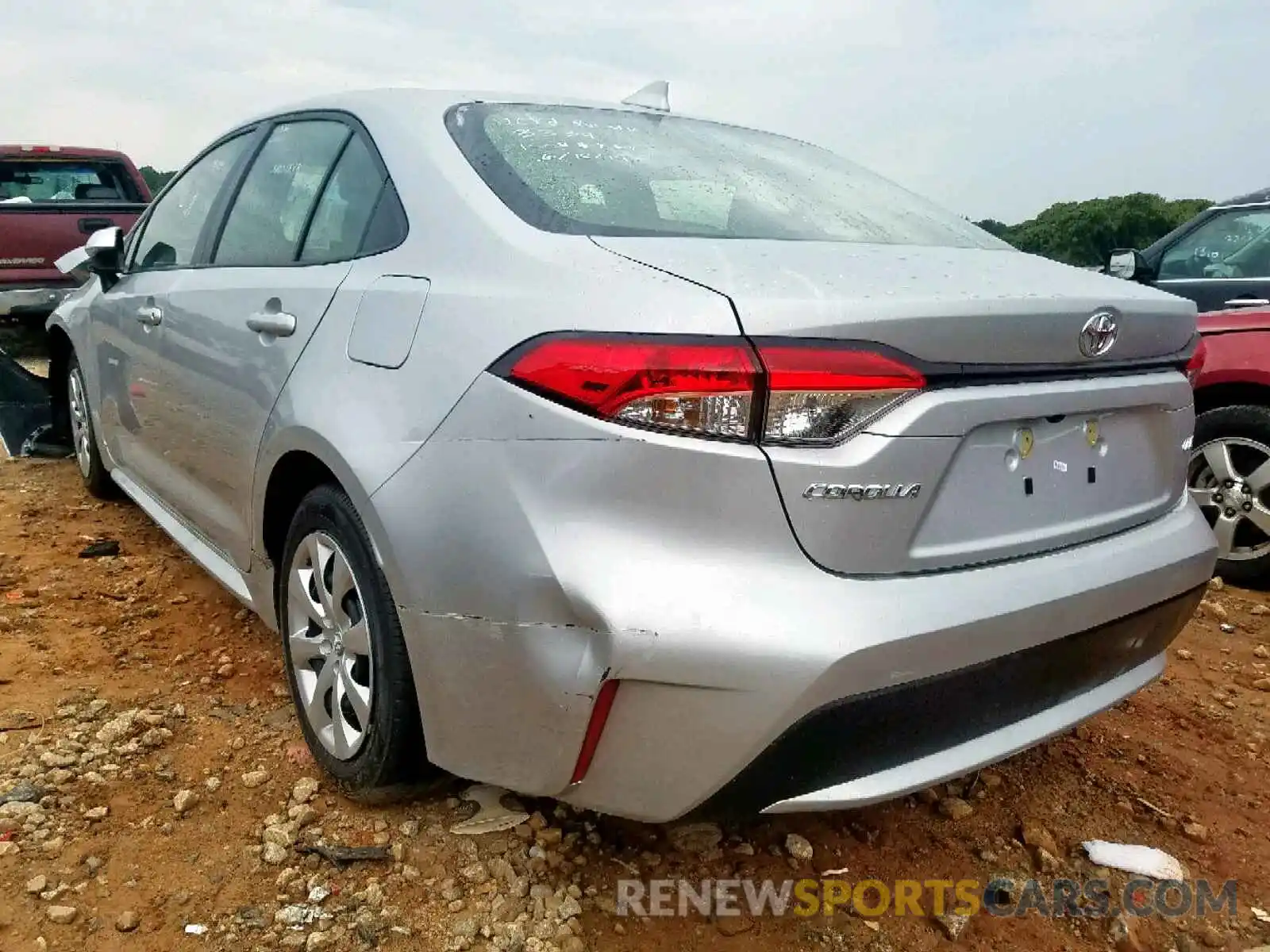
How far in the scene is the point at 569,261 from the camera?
5.57 feet

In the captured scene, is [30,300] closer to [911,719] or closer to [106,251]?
[106,251]

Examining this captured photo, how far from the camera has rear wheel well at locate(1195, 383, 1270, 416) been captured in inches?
151

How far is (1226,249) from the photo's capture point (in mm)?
5270

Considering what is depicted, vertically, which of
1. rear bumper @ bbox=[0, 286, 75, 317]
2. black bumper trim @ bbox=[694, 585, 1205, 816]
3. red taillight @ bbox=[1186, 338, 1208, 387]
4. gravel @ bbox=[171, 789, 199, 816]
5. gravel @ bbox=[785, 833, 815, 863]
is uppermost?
red taillight @ bbox=[1186, 338, 1208, 387]

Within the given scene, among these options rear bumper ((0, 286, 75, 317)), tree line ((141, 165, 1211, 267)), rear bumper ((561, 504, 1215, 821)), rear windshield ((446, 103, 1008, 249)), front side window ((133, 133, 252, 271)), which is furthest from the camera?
tree line ((141, 165, 1211, 267))

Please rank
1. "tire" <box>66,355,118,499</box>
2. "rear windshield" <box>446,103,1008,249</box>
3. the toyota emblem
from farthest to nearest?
"tire" <box>66,355,118,499</box> < "rear windshield" <box>446,103,1008,249</box> < the toyota emblem

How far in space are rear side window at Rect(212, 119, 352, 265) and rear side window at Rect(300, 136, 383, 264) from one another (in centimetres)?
6

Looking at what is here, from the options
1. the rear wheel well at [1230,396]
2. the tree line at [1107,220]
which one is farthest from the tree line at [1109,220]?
the rear wheel well at [1230,396]

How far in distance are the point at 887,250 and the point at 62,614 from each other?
2.85 m

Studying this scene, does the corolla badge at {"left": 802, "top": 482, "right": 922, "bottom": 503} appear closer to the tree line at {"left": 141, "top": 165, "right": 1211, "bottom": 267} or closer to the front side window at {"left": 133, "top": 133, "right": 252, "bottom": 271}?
the front side window at {"left": 133, "top": 133, "right": 252, "bottom": 271}

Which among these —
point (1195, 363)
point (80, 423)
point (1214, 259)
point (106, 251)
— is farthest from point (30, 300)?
point (1214, 259)

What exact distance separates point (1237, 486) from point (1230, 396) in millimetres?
355

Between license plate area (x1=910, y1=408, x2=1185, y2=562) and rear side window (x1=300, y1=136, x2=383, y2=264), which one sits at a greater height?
rear side window (x1=300, y1=136, x2=383, y2=264)

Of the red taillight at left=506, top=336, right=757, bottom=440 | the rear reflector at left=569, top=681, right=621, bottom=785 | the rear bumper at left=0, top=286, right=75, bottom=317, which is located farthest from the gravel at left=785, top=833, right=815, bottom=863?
the rear bumper at left=0, top=286, right=75, bottom=317
